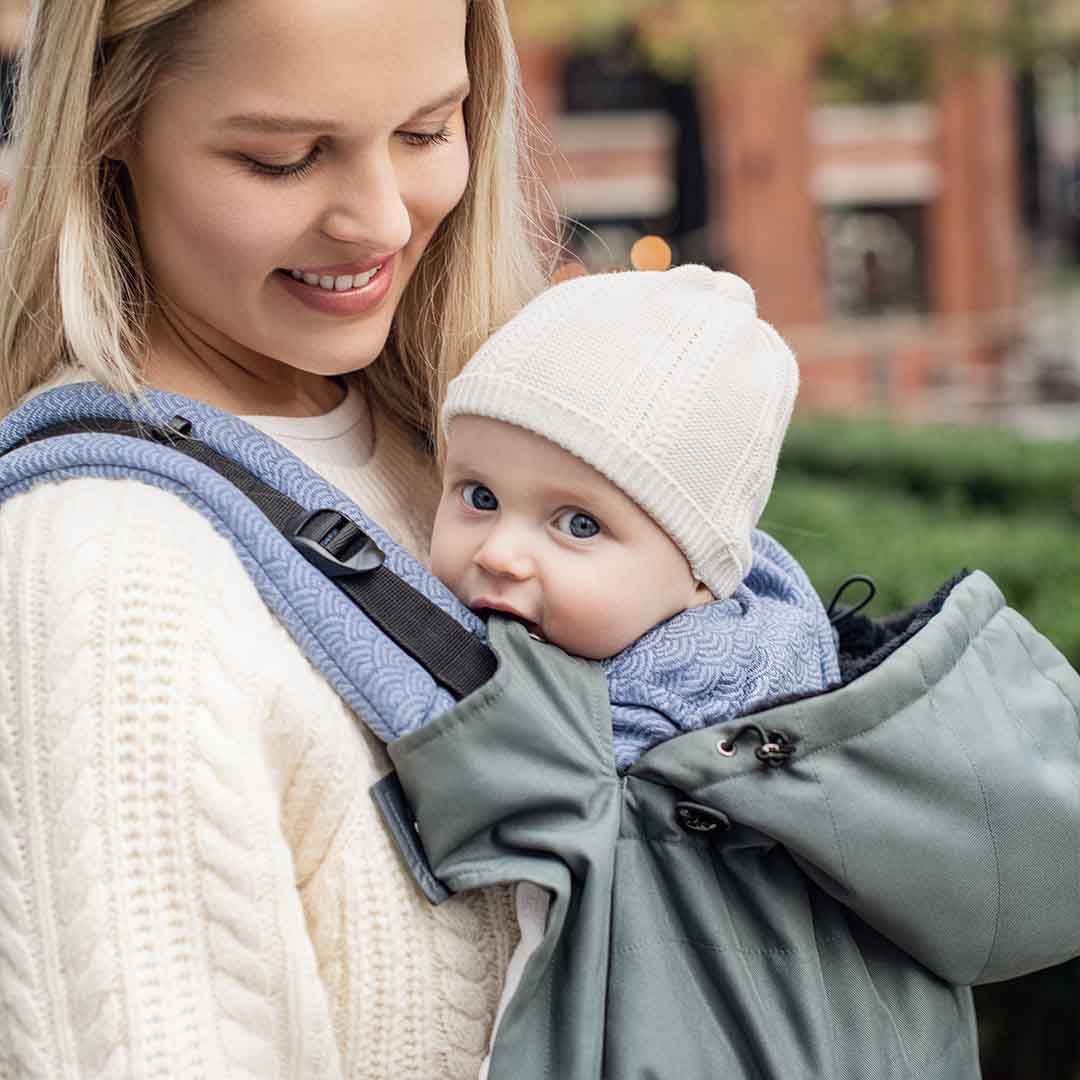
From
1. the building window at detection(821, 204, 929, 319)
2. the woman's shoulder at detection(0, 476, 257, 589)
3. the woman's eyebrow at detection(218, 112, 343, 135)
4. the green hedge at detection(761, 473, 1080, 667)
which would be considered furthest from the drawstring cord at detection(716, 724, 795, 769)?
the building window at detection(821, 204, 929, 319)

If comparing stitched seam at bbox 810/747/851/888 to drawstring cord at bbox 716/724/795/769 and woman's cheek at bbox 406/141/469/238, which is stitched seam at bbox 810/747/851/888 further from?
woman's cheek at bbox 406/141/469/238

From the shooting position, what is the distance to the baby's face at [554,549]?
5.63 ft

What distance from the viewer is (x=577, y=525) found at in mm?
1765

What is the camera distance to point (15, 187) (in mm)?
1803

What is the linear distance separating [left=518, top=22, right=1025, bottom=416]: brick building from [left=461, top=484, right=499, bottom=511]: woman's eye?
19161mm

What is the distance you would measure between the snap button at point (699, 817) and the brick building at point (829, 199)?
63.5 ft

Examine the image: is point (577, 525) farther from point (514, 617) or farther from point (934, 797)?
point (934, 797)

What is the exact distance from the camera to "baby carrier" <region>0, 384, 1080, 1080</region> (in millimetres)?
1549

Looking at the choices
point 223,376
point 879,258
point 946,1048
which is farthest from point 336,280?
point 879,258

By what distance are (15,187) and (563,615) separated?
78 cm

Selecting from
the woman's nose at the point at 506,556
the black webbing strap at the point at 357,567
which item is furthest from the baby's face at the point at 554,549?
the black webbing strap at the point at 357,567

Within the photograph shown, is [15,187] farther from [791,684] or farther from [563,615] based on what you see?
[791,684]

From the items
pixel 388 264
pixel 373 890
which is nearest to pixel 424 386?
pixel 388 264

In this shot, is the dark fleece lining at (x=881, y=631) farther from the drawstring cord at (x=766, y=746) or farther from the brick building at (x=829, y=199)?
the brick building at (x=829, y=199)
